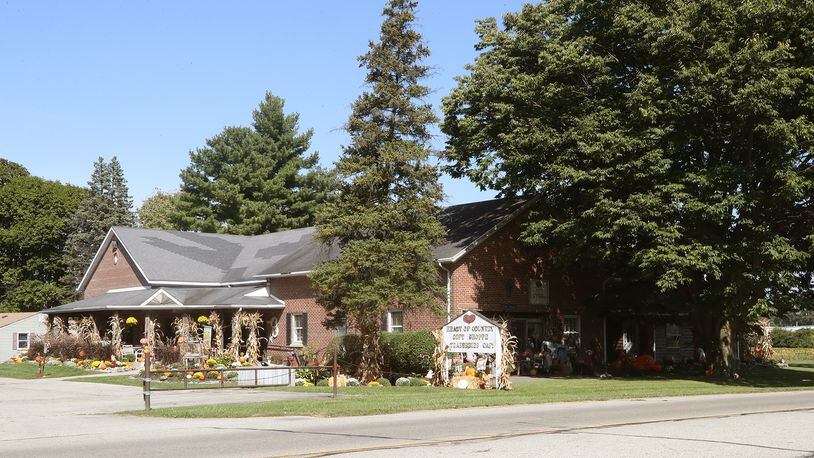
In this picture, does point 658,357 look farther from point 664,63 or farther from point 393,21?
point 393,21

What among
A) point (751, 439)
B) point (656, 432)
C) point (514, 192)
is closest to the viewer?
point (751, 439)

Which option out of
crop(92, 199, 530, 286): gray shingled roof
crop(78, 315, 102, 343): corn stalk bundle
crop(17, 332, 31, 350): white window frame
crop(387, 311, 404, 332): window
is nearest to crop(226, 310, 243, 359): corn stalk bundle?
crop(92, 199, 530, 286): gray shingled roof

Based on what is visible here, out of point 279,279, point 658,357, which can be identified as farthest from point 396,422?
point 658,357

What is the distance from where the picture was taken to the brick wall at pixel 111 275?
45.2 meters

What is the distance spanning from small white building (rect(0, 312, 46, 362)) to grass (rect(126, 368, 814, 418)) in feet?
106

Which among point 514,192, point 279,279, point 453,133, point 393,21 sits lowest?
point 279,279

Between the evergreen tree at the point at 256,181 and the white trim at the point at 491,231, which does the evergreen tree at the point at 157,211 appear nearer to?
the evergreen tree at the point at 256,181

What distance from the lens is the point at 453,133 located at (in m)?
36.2

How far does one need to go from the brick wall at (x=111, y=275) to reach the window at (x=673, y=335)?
26.1m

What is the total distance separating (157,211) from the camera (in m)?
90.1

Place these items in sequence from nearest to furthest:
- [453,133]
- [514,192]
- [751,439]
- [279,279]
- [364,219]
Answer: [751,439]
[364,219]
[514,192]
[453,133]
[279,279]

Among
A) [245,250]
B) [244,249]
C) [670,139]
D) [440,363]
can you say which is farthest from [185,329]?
[670,139]

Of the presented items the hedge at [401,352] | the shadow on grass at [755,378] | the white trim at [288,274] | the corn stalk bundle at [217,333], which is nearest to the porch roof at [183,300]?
the white trim at [288,274]

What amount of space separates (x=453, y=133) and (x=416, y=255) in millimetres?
8503
